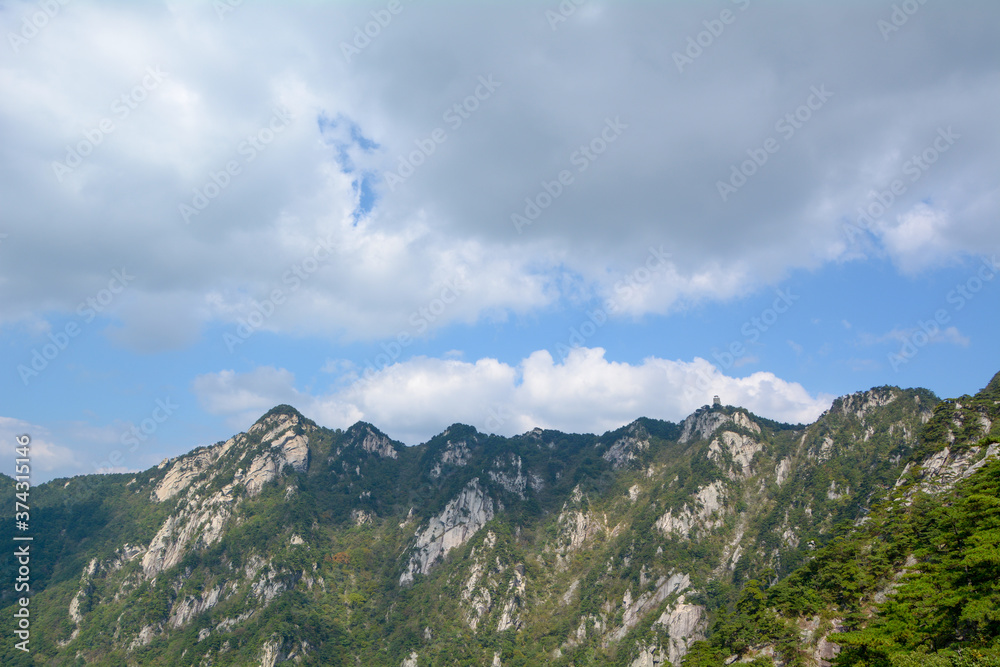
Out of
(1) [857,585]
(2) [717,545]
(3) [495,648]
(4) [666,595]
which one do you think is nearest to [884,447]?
(2) [717,545]

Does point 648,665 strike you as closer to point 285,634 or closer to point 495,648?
point 495,648

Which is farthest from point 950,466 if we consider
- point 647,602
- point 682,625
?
point 647,602

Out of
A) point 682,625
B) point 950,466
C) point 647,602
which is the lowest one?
point 682,625

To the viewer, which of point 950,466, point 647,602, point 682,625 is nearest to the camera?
point 950,466

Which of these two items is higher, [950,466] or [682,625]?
[950,466]

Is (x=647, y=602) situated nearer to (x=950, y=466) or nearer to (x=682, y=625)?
(x=682, y=625)

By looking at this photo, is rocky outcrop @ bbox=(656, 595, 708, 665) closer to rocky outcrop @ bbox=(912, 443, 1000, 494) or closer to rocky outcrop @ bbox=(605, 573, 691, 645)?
rocky outcrop @ bbox=(605, 573, 691, 645)

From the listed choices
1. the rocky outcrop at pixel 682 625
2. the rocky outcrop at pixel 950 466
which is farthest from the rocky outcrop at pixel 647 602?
the rocky outcrop at pixel 950 466

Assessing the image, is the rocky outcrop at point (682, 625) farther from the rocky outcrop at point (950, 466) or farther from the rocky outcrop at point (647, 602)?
the rocky outcrop at point (950, 466)

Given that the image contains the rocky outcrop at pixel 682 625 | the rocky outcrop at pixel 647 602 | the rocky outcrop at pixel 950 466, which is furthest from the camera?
the rocky outcrop at pixel 647 602

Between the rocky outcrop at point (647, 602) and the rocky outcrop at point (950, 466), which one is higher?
the rocky outcrop at point (950, 466)

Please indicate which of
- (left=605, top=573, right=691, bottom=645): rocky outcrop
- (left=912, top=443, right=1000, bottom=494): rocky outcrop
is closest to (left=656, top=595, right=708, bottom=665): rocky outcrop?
(left=605, top=573, right=691, bottom=645): rocky outcrop

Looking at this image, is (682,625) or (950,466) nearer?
(950,466)

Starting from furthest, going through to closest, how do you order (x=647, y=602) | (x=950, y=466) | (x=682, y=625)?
1. (x=647, y=602)
2. (x=682, y=625)
3. (x=950, y=466)
